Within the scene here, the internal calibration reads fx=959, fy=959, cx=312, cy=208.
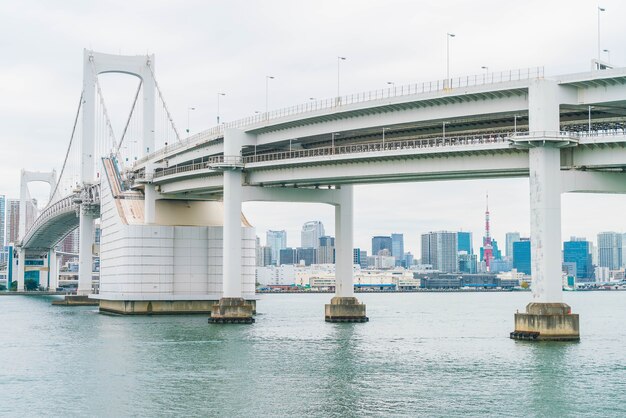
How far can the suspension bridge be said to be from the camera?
58.2 meters

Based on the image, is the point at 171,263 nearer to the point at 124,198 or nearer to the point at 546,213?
the point at 124,198

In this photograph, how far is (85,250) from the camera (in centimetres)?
13450

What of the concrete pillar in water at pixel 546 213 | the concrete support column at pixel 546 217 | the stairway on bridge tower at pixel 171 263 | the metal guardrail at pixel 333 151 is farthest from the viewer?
the stairway on bridge tower at pixel 171 263

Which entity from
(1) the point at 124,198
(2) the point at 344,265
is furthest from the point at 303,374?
(1) the point at 124,198

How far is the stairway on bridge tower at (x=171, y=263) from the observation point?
97.7 m

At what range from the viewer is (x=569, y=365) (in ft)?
168

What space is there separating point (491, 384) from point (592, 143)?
18952 millimetres

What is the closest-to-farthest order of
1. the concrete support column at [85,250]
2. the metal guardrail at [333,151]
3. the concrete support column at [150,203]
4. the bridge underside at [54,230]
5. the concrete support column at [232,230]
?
the metal guardrail at [333,151] → the concrete support column at [232,230] → the concrete support column at [150,203] → the concrete support column at [85,250] → the bridge underside at [54,230]

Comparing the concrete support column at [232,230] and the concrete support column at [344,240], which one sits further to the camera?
the concrete support column at [344,240]

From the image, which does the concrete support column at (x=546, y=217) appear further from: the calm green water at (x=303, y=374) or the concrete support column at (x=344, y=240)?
the concrete support column at (x=344, y=240)

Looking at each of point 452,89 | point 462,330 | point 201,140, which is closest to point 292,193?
point 201,140

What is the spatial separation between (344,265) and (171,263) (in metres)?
21.2

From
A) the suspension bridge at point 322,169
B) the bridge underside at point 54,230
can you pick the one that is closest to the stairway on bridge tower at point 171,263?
the suspension bridge at point 322,169

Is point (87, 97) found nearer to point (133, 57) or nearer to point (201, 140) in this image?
point (133, 57)
